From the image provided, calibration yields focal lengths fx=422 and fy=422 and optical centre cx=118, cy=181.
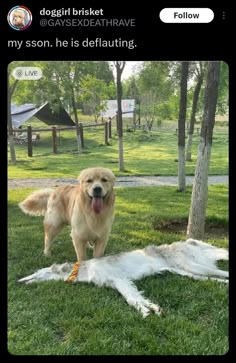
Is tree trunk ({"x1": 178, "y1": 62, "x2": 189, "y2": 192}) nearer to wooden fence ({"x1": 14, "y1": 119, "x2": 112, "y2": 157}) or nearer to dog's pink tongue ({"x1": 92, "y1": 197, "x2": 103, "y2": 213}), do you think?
wooden fence ({"x1": 14, "y1": 119, "x2": 112, "y2": 157})

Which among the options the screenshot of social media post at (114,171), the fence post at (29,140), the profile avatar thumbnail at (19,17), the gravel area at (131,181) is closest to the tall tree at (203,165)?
the screenshot of social media post at (114,171)

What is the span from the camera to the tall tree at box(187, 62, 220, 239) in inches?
109

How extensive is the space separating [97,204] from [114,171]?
18.2 inches

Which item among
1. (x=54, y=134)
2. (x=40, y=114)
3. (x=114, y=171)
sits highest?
(x=40, y=114)

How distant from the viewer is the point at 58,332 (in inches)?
83.6

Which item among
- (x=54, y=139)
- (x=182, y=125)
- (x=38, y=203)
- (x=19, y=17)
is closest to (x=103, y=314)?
(x=54, y=139)

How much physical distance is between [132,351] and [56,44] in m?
1.43

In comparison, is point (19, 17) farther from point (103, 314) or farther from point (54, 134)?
point (103, 314)

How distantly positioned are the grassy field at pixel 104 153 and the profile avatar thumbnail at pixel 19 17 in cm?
60

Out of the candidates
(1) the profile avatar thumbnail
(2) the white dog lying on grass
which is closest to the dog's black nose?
(2) the white dog lying on grass

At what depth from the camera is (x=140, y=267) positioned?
286 cm

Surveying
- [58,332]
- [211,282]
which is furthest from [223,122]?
[58,332]

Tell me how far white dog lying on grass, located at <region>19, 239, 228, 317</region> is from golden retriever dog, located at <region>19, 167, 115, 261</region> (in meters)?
0.31

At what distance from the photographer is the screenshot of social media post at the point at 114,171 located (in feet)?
5.99
